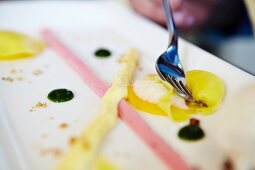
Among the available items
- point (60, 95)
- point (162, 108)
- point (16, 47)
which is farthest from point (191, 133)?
point (16, 47)

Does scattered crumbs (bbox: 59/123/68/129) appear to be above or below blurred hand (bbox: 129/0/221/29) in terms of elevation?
above

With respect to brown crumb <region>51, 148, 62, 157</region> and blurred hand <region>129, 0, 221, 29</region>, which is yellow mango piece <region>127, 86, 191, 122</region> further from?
blurred hand <region>129, 0, 221, 29</region>

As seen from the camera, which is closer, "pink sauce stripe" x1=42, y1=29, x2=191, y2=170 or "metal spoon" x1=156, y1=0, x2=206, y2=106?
"pink sauce stripe" x1=42, y1=29, x2=191, y2=170

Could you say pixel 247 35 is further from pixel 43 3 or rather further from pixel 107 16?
pixel 43 3

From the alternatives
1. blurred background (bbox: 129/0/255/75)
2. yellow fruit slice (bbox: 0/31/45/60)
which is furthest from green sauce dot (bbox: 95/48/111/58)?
blurred background (bbox: 129/0/255/75)

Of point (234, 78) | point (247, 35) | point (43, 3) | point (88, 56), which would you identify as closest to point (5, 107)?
point (88, 56)

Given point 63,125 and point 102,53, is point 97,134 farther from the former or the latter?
point 102,53

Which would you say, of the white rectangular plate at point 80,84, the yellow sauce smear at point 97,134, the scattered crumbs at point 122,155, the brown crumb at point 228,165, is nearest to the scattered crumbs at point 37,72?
the white rectangular plate at point 80,84

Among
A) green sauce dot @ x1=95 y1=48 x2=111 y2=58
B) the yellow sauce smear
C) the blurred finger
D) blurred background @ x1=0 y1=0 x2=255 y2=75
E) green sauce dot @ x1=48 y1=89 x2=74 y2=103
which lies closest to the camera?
the yellow sauce smear
